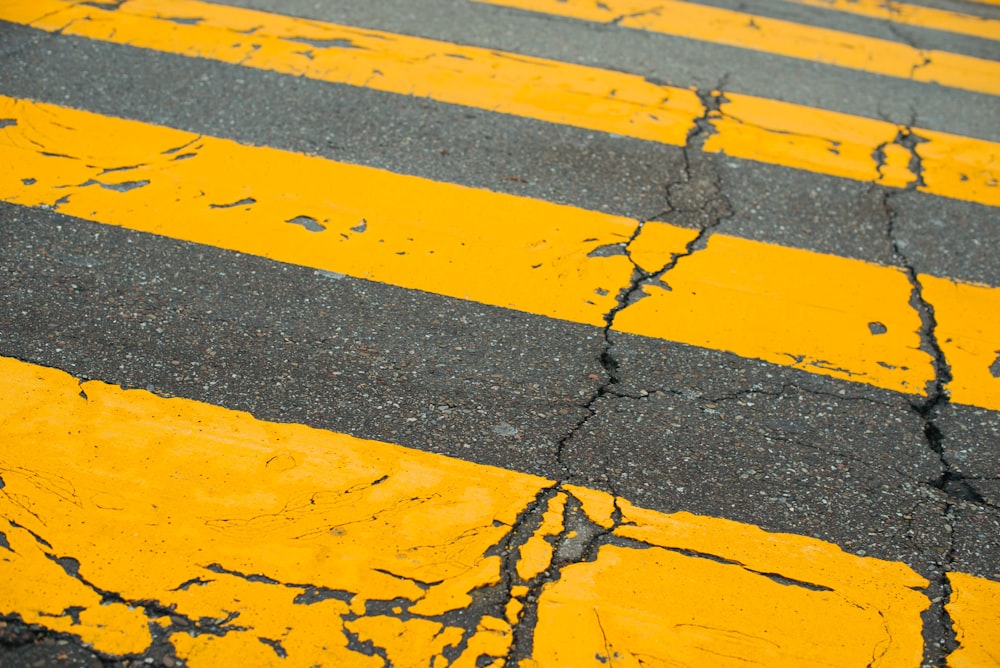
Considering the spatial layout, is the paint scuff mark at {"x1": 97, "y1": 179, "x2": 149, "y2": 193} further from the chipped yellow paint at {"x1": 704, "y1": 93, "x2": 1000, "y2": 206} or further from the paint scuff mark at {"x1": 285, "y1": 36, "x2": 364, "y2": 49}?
the chipped yellow paint at {"x1": 704, "y1": 93, "x2": 1000, "y2": 206}

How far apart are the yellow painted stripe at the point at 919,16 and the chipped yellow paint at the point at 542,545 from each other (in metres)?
5.23

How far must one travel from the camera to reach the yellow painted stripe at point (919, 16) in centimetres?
661

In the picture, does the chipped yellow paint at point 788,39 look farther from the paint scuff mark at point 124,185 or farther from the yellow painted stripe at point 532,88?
the paint scuff mark at point 124,185

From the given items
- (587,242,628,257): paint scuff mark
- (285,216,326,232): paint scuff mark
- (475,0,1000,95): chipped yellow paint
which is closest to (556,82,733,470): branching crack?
(587,242,628,257): paint scuff mark

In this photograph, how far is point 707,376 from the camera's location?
323 centimetres

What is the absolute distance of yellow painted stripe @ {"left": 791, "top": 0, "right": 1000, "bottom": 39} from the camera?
6.61 metres

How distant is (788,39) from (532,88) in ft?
6.58

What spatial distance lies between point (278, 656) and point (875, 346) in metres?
2.34

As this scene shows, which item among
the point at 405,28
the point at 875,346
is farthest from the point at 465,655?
the point at 405,28

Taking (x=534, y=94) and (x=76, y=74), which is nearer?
(x=76, y=74)

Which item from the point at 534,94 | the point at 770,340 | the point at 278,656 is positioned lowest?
the point at 278,656

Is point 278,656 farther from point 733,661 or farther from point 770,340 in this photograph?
point 770,340

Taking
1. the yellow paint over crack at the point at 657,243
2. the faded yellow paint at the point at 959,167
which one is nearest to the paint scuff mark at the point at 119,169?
the yellow paint over crack at the point at 657,243

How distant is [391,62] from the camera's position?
5102mm
